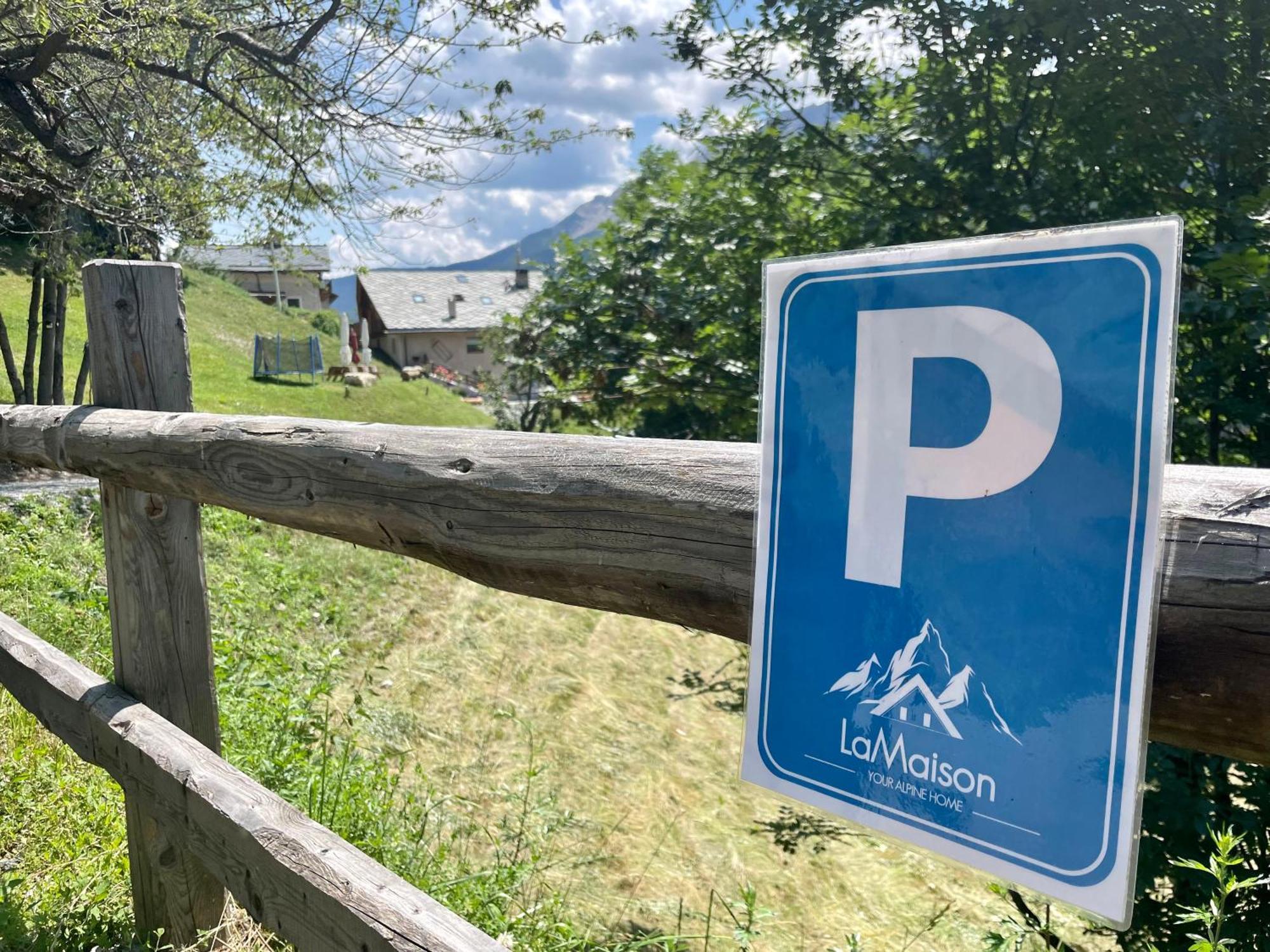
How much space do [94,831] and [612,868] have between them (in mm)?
2426

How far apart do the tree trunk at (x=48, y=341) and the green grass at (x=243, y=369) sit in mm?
552

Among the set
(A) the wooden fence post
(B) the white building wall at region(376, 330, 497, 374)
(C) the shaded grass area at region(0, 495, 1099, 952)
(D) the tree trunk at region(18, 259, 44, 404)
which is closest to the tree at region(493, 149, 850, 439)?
(C) the shaded grass area at region(0, 495, 1099, 952)

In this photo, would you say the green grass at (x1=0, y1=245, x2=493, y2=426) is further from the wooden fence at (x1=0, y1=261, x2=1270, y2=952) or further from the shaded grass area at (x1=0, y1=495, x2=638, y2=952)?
the wooden fence at (x1=0, y1=261, x2=1270, y2=952)

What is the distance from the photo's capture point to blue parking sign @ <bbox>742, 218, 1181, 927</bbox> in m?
0.90

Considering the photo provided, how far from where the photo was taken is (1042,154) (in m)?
3.96

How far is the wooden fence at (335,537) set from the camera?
937 mm

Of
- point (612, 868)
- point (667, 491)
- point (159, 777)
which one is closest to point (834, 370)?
point (667, 491)

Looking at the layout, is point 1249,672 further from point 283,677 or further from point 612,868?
point 283,677

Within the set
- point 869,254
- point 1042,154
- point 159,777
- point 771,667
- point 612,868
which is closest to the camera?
point 869,254

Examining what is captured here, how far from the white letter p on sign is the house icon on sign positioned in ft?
0.38

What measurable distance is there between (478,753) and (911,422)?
5073 mm

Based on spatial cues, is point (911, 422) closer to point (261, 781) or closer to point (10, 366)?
point (261, 781)

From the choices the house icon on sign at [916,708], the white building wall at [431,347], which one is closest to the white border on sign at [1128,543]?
the house icon on sign at [916,708]

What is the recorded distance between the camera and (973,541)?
0.99m
